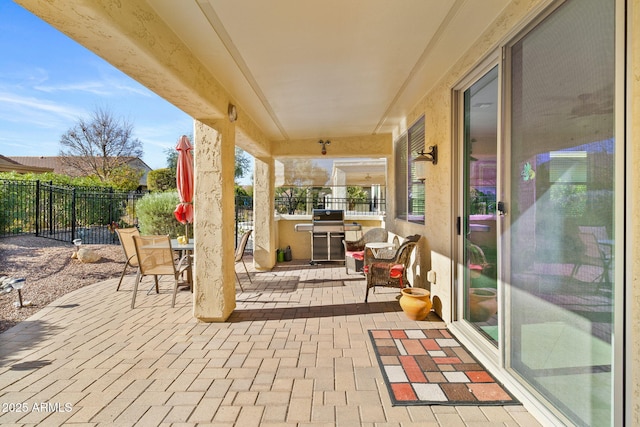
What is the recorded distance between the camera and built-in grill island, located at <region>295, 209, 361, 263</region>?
740 centimetres

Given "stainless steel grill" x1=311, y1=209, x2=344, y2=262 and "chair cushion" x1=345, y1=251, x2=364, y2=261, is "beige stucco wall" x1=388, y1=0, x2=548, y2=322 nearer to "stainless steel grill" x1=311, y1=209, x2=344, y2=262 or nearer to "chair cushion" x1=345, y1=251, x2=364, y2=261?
"chair cushion" x1=345, y1=251, x2=364, y2=261

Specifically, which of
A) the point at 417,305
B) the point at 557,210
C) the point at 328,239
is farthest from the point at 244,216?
the point at 557,210

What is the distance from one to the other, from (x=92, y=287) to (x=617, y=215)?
259 inches

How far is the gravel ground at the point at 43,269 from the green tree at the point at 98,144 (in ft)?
41.0

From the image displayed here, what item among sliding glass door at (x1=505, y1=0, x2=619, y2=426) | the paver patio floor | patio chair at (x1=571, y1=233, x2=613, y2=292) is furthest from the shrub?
patio chair at (x1=571, y1=233, x2=613, y2=292)

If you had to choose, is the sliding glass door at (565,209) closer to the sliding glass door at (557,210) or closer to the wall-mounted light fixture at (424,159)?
the sliding glass door at (557,210)

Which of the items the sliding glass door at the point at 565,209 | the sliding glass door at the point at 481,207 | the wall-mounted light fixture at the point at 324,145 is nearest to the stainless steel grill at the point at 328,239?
the wall-mounted light fixture at the point at 324,145

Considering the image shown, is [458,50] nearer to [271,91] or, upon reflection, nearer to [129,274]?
[271,91]

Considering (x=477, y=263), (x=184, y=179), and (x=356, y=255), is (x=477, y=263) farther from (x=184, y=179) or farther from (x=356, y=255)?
(x=184, y=179)

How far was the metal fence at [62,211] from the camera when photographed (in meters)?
7.80

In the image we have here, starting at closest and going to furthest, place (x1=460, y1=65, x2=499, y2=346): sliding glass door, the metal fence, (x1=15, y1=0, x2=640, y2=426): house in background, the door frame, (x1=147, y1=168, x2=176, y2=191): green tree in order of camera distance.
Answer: (x1=15, y1=0, x2=640, y2=426): house in background → (x1=460, y1=65, x2=499, y2=346): sliding glass door → the door frame → the metal fence → (x1=147, y1=168, x2=176, y2=191): green tree

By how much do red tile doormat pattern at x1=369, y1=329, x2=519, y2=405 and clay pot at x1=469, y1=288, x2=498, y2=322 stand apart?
336mm

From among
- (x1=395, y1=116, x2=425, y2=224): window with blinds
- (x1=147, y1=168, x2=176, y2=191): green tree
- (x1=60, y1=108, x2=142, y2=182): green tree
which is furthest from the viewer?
(x1=60, y1=108, x2=142, y2=182): green tree

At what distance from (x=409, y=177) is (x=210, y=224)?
3.44 metres
